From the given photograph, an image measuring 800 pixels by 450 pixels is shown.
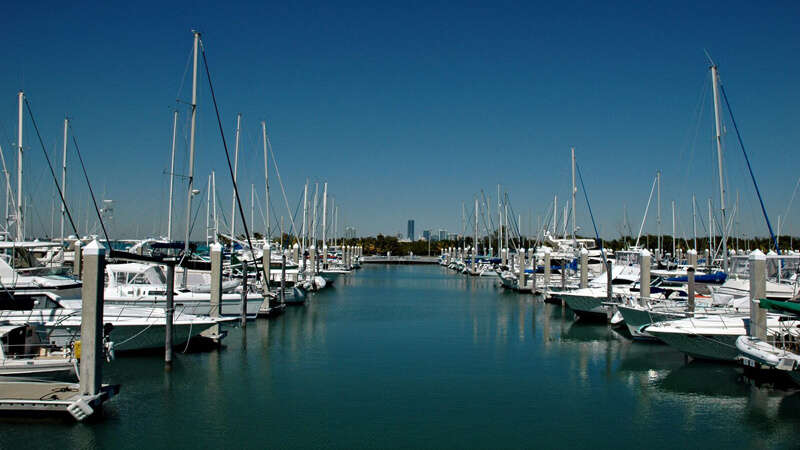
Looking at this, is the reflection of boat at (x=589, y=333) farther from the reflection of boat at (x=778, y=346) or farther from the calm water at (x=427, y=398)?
the reflection of boat at (x=778, y=346)

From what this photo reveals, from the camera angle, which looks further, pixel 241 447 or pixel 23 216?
pixel 23 216

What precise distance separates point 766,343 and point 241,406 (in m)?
15.9

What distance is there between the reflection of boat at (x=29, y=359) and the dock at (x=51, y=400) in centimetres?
59

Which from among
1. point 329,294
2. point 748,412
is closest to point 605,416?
point 748,412

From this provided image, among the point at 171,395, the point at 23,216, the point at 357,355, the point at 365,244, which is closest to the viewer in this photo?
the point at 171,395

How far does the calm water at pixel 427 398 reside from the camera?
50.1 ft

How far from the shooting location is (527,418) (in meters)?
17.3

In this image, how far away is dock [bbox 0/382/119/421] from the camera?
14.7 m

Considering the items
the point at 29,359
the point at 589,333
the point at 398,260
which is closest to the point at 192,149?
the point at 29,359

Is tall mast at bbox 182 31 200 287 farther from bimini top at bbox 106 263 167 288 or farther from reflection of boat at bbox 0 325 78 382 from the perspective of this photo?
reflection of boat at bbox 0 325 78 382

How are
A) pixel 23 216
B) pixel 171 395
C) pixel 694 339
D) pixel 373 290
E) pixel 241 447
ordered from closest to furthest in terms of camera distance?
pixel 241 447 → pixel 171 395 → pixel 694 339 → pixel 23 216 → pixel 373 290

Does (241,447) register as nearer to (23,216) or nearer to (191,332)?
(191,332)

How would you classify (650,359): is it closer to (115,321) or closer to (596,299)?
(596,299)

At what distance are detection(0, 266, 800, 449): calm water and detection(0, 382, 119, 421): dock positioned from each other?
41 cm
